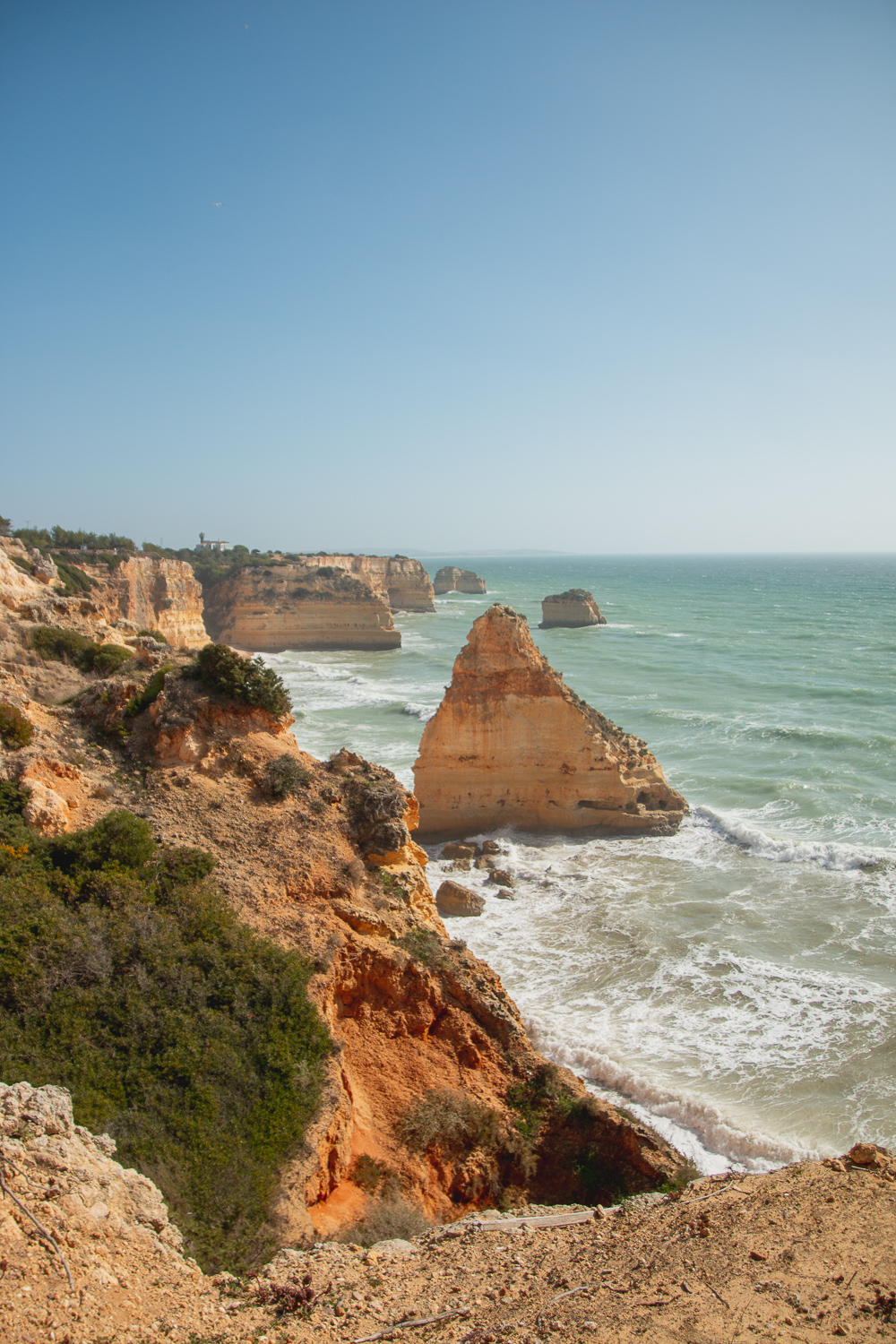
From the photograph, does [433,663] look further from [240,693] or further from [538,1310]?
[538,1310]

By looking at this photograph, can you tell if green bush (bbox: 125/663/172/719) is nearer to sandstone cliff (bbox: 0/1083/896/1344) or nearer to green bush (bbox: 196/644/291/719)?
green bush (bbox: 196/644/291/719)

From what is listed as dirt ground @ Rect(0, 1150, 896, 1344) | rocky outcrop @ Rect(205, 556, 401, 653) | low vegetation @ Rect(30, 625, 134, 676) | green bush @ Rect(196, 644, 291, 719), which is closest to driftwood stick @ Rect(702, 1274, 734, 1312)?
dirt ground @ Rect(0, 1150, 896, 1344)

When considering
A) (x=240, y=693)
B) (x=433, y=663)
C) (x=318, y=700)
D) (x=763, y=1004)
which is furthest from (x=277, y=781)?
(x=433, y=663)

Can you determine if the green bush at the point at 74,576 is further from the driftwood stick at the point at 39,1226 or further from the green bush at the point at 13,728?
the driftwood stick at the point at 39,1226

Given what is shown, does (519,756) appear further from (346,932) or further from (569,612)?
(569,612)

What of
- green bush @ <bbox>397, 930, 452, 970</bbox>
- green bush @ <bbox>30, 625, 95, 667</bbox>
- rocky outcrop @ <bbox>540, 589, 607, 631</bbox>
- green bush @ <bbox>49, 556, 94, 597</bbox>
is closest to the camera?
green bush @ <bbox>397, 930, 452, 970</bbox>

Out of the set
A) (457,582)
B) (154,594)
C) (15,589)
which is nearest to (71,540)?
(154,594)
